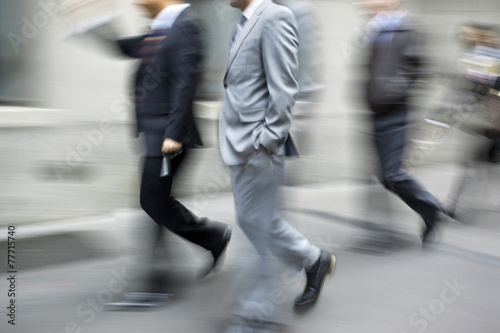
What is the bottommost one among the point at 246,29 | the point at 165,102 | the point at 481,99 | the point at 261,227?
the point at 481,99

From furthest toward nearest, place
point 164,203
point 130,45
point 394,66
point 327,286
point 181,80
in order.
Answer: point 394,66 < point 327,286 < point 130,45 < point 164,203 < point 181,80

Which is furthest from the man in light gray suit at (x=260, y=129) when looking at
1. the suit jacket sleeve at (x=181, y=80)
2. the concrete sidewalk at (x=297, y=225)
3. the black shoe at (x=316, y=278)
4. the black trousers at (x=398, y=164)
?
the black trousers at (x=398, y=164)

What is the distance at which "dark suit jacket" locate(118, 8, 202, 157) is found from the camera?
347cm

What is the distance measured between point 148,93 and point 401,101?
6.27 ft

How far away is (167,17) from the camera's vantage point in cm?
356

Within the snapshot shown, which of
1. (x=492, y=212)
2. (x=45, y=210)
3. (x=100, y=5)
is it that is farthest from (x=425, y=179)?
(x=100, y=5)

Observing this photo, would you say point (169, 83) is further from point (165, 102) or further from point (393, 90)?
point (393, 90)

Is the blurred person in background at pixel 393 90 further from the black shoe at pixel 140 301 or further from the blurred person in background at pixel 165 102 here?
the black shoe at pixel 140 301

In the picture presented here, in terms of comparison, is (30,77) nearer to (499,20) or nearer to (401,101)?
(401,101)

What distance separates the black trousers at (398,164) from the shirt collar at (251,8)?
1.83m

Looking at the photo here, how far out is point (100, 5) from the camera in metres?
3.58

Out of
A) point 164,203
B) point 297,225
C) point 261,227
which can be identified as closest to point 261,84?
point 261,227

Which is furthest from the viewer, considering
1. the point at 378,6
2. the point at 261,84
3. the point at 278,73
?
the point at 378,6

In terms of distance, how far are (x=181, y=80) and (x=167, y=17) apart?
0.38 metres
